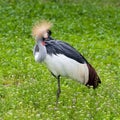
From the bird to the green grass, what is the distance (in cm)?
44

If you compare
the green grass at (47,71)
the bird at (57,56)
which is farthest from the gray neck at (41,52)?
the green grass at (47,71)

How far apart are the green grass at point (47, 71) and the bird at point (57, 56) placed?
0.44m

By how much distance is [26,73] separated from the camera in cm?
982

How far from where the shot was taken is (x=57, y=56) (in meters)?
7.82

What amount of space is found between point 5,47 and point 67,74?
13.3ft

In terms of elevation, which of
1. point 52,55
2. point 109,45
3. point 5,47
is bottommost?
point 109,45

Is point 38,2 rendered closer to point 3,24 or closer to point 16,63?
point 3,24

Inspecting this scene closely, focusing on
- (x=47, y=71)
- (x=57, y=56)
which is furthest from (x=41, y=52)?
(x=47, y=71)

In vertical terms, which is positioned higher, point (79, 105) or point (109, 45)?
point (79, 105)

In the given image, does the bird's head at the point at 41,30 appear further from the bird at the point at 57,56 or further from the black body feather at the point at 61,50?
the black body feather at the point at 61,50

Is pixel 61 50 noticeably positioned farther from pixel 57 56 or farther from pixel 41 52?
Result: pixel 41 52

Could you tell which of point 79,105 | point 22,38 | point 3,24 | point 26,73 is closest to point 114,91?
point 79,105

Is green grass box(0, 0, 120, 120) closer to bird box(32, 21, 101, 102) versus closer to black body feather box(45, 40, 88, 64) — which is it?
bird box(32, 21, 101, 102)

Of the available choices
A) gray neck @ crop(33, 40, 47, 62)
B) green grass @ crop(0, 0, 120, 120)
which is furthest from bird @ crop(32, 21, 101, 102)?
green grass @ crop(0, 0, 120, 120)
